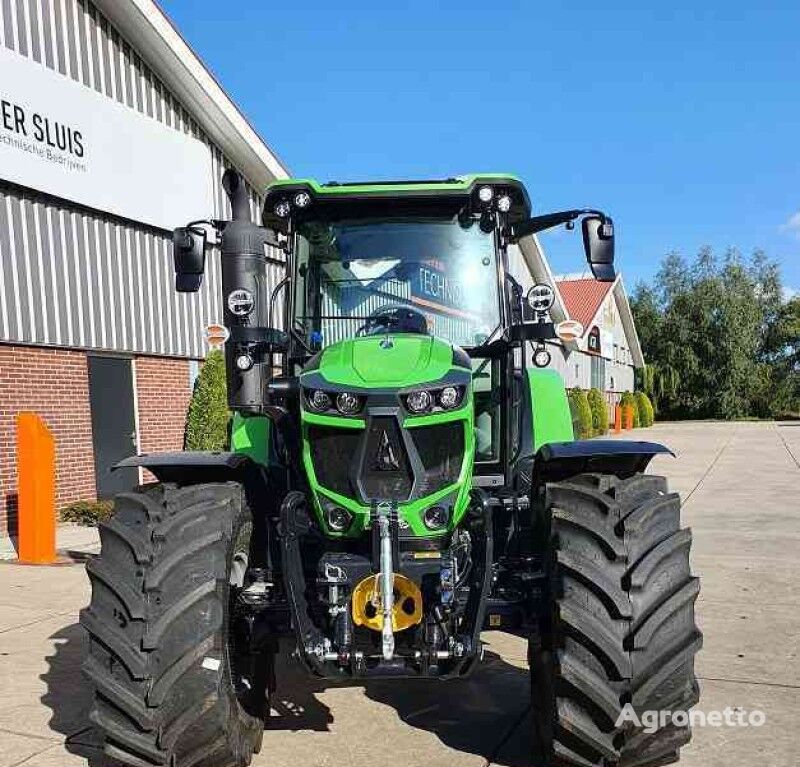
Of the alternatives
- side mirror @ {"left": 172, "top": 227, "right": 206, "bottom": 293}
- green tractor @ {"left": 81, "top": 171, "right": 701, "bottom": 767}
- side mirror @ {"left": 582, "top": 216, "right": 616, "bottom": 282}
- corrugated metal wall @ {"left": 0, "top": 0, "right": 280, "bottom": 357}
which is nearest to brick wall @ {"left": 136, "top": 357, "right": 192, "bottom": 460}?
corrugated metal wall @ {"left": 0, "top": 0, "right": 280, "bottom": 357}

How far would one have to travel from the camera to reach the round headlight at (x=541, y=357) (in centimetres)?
442

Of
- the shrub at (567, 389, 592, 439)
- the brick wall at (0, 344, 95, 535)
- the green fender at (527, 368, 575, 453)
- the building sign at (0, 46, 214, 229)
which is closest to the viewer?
the green fender at (527, 368, 575, 453)

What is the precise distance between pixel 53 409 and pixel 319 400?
27.1ft

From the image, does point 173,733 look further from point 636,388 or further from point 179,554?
point 636,388

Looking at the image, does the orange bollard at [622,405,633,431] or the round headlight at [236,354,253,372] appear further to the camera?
the orange bollard at [622,405,633,431]

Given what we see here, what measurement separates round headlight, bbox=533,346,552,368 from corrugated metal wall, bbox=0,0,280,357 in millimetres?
7632

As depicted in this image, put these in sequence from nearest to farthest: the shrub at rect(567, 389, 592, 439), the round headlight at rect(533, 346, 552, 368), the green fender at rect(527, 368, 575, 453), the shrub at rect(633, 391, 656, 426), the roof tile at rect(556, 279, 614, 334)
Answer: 1. the round headlight at rect(533, 346, 552, 368)
2. the green fender at rect(527, 368, 575, 453)
3. the shrub at rect(567, 389, 592, 439)
4. the roof tile at rect(556, 279, 614, 334)
5. the shrub at rect(633, 391, 656, 426)

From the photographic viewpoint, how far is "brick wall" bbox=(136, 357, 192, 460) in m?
12.5

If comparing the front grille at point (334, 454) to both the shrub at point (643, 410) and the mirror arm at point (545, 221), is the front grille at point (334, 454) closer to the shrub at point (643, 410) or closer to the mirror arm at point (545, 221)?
the mirror arm at point (545, 221)

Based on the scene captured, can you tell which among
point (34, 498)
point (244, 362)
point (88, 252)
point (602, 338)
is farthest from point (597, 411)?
point (244, 362)

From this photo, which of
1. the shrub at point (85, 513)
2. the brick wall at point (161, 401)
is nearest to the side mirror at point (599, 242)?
the shrub at point (85, 513)

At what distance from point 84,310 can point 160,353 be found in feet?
5.51

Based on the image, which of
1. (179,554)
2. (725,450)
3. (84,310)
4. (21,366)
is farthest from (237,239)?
(725,450)

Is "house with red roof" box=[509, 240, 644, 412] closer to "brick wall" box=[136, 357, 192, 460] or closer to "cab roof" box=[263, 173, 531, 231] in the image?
"brick wall" box=[136, 357, 192, 460]
